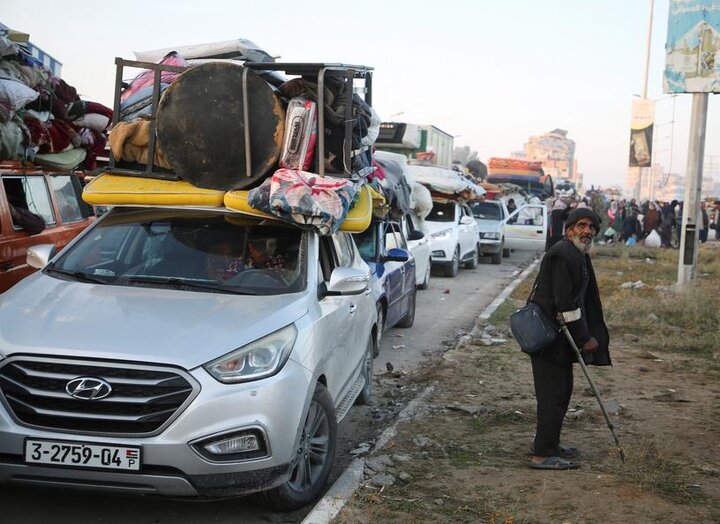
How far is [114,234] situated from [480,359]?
17.4ft

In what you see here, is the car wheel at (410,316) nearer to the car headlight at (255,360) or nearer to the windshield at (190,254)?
the windshield at (190,254)

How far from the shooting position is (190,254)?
18.6 feet

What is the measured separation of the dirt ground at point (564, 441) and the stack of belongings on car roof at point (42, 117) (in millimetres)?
4438

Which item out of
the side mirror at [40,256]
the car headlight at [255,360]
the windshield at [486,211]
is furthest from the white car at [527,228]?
the car headlight at [255,360]

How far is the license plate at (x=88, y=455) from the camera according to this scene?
4281 millimetres

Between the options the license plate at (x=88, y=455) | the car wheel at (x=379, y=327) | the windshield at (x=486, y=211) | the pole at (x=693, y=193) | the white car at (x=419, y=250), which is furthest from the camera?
the windshield at (x=486, y=211)

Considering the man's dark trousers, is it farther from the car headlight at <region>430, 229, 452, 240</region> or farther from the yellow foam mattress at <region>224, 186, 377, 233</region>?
the car headlight at <region>430, 229, 452, 240</region>

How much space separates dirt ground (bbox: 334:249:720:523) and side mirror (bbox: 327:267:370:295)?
44.4 inches

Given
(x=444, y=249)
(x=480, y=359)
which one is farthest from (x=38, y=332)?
(x=444, y=249)

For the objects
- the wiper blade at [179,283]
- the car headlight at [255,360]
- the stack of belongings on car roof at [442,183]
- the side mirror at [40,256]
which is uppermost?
the stack of belongings on car roof at [442,183]

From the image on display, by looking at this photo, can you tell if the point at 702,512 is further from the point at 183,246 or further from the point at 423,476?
the point at 183,246

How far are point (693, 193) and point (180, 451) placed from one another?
1507 centimetres

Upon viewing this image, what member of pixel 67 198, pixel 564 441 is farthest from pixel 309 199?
pixel 67 198

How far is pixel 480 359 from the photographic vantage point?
10.1m
